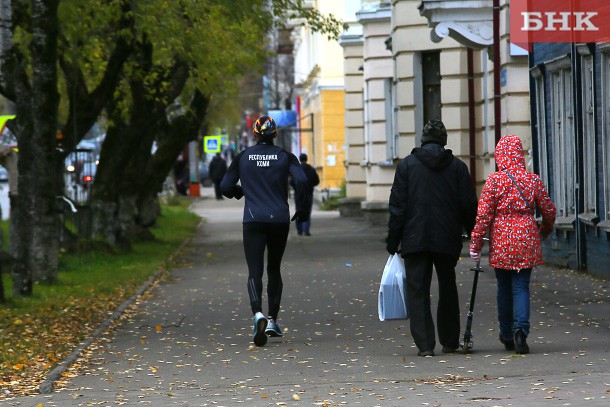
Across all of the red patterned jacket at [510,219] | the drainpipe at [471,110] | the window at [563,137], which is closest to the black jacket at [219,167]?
the drainpipe at [471,110]

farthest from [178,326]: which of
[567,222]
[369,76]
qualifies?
[369,76]

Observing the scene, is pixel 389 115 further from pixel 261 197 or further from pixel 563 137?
pixel 261 197

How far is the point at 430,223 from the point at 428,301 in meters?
0.60

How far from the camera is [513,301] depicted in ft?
36.4

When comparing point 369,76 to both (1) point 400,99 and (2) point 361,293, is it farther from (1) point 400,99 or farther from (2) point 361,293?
(2) point 361,293

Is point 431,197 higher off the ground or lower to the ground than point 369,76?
lower

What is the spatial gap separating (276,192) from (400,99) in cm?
1798

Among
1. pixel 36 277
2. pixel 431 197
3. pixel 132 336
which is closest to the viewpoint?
pixel 431 197

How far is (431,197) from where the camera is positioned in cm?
1114

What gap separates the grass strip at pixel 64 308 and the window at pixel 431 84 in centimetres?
596

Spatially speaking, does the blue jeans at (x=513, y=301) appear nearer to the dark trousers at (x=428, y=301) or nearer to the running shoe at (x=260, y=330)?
the dark trousers at (x=428, y=301)


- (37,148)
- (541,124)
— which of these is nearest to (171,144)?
(541,124)

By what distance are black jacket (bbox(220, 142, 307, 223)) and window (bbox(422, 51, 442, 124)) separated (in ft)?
58.8

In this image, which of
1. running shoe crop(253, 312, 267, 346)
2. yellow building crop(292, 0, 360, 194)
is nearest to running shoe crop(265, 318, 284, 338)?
running shoe crop(253, 312, 267, 346)
